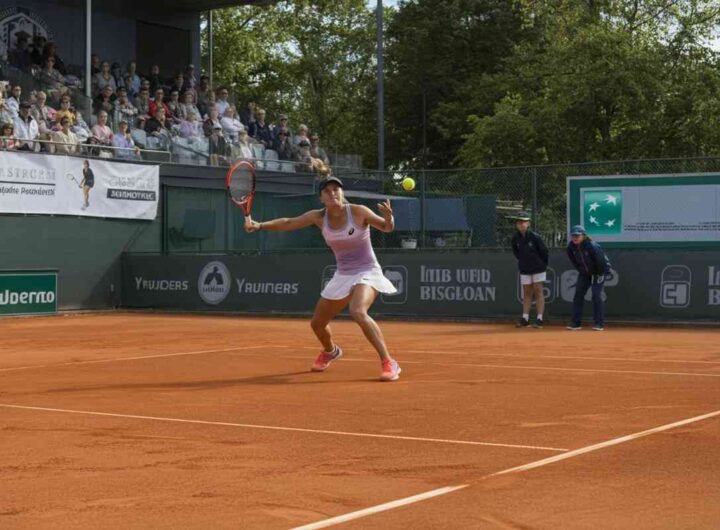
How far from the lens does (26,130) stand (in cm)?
2470

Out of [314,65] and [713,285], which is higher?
[314,65]

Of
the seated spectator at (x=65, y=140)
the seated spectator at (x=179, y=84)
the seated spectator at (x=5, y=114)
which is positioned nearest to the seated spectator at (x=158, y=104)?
the seated spectator at (x=179, y=84)

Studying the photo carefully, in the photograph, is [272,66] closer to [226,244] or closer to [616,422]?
[226,244]

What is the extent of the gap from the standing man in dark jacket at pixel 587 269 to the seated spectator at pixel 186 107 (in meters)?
13.4

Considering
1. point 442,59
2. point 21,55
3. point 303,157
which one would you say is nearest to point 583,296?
point 303,157

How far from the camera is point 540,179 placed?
22453 millimetres

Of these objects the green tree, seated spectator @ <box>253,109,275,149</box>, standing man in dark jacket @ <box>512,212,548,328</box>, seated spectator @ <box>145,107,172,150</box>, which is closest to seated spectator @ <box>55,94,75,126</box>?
seated spectator @ <box>145,107,172,150</box>

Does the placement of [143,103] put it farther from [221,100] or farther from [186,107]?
[221,100]

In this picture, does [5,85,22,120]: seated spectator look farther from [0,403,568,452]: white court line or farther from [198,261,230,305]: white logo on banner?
[0,403,568,452]: white court line

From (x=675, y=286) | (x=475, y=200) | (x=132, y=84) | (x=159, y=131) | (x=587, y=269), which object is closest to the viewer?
(x=587, y=269)

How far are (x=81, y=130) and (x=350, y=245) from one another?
1611cm

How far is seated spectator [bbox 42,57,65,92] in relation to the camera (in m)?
27.6

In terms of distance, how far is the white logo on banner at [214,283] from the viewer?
83.6ft

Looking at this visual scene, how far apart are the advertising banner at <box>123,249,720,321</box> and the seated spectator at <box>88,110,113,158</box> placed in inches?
94.2
